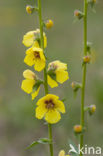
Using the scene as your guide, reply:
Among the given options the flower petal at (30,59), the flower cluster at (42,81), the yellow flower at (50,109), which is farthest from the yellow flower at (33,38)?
the yellow flower at (50,109)

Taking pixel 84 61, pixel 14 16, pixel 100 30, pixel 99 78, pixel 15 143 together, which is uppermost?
pixel 14 16

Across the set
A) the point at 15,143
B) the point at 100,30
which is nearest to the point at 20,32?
the point at 100,30

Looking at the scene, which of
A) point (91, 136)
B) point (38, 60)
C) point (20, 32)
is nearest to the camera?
point (38, 60)

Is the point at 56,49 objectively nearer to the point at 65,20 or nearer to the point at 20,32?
the point at 20,32

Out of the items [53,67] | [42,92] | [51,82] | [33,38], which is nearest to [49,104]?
[51,82]

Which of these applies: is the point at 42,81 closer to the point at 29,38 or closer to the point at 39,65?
the point at 39,65

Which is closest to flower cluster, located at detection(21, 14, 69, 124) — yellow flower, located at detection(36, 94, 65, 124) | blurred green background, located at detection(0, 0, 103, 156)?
yellow flower, located at detection(36, 94, 65, 124)

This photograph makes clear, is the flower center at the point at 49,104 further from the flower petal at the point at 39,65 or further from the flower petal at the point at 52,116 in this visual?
the flower petal at the point at 39,65
